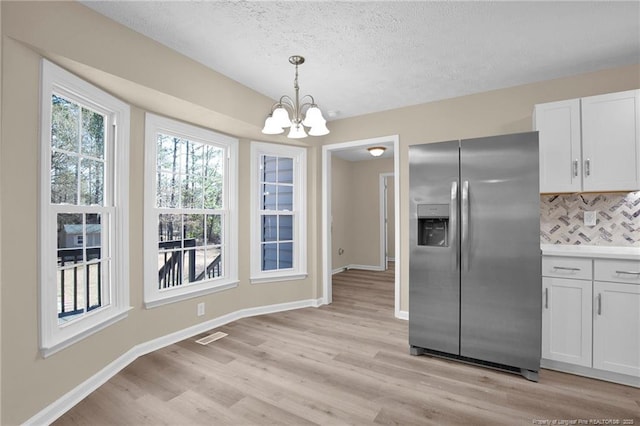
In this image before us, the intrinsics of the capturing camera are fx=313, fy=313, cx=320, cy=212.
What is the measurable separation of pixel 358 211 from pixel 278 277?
12.1 ft

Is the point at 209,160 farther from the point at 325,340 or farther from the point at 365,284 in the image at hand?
the point at 365,284

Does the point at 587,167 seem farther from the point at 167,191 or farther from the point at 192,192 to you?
the point at 167,191

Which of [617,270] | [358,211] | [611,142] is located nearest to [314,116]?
[611,142]

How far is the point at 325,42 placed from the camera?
8.01 ft

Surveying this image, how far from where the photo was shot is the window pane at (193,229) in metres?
3.28

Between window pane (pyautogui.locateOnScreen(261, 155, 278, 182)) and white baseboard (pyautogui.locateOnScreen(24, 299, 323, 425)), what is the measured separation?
166 cm

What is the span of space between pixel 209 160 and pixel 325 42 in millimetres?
1834

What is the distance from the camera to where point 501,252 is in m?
2.47

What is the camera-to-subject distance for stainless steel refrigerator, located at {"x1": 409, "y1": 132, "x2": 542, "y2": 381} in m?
2.40

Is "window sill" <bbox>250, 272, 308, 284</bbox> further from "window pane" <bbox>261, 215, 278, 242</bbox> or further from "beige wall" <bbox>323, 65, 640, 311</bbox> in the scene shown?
"beige wall" <bbox>323, 65, 640, 311</bbox>

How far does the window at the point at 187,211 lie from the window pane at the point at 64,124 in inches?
25.7

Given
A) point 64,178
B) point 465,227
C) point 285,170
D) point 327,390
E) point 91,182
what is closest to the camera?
point 64,178

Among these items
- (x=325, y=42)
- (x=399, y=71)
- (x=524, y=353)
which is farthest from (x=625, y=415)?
(x=325, y=42)

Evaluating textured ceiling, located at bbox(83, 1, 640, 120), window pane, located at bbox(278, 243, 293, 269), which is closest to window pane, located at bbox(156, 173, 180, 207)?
textured ceiling, located at bbox(83, 1, 640, 120)
